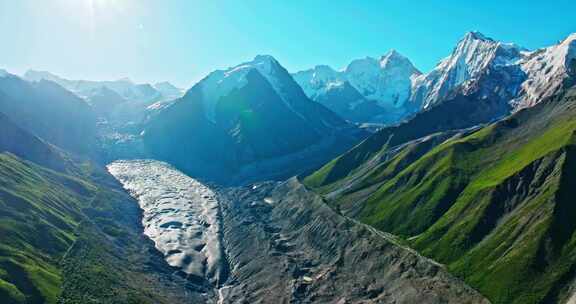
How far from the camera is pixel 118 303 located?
15038cm

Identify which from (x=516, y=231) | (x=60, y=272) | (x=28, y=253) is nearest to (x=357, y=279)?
(x=516, y=231)

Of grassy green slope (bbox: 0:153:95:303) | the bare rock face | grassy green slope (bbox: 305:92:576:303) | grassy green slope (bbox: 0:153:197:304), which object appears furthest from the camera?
the bare rock face

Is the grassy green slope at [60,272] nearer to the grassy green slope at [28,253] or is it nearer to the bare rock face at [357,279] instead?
the grassy green slope at [28,253]

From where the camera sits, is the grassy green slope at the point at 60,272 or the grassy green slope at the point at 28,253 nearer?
the grassy green slope at the point at 28,253

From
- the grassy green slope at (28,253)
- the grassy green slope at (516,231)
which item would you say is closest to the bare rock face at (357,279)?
the grassy green slope at (516,231)

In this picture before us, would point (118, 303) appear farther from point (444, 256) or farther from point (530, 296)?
point (530, 296)

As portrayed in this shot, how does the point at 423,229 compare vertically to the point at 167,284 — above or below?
above

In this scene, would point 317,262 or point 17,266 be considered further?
point 317,262

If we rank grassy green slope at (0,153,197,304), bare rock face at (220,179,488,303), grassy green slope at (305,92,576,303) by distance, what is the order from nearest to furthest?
grassy green slope at (305,92,576,303)
grassy green slope at (0,153,197,304)
bare rock face at (220,179,488,303)

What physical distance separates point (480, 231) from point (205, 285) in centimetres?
10162

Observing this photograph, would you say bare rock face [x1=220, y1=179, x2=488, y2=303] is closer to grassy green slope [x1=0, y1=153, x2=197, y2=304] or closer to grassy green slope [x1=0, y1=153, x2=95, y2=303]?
grassy green slope [x1=0, y1=153, x2=197, y2=304]

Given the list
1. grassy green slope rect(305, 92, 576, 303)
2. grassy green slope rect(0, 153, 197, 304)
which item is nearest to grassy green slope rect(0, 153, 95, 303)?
grassy green slope rect(0, 153, 197, 304)

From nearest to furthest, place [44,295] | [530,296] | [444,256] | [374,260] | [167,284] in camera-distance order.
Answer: [530,296]
[44,295]
[444,256]
[374,260]
[167,284]

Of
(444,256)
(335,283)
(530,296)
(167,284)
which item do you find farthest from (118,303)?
(530,296)
